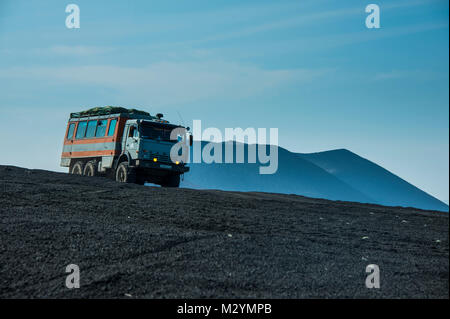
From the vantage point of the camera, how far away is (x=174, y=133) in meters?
22.0

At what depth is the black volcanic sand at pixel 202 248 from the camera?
7.52m

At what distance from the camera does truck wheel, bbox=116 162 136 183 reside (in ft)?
71.4

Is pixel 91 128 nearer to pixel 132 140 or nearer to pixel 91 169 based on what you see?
pixel 91 169

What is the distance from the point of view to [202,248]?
950 centimetres

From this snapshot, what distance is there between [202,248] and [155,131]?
13.0 m

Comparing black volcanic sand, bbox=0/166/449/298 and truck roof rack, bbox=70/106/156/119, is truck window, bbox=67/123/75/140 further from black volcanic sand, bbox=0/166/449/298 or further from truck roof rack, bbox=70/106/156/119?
black volcanic sand, bbox=0/166/449/298

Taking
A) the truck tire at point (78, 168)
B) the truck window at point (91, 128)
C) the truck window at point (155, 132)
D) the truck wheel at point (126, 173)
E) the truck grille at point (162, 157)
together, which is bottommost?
the truck wheel at point (126, 173)

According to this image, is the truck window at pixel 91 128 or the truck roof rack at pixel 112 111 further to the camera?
the truck window at pixel 91 128

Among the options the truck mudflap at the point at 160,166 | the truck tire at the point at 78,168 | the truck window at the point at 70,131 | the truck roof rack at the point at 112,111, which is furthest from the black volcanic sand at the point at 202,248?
the truck window at the point at 70,131

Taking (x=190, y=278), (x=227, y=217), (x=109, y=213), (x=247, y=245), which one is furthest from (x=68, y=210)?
(x=190, y=278)

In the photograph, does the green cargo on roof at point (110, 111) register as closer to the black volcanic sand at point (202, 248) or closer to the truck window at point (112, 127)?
the truck window at point (112, 127)
